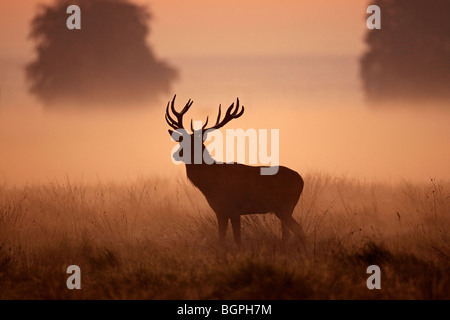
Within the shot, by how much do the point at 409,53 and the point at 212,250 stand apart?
66.4 ft

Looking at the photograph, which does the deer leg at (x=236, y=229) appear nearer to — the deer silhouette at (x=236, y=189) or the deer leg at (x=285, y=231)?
the deer silhouette at (x=236, y=189)

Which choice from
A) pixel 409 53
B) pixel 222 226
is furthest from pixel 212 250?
pixel 409 53

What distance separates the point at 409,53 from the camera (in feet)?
91.5

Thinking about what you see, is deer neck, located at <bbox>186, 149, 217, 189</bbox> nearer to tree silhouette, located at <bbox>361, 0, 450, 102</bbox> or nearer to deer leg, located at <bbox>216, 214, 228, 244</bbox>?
deer leg, located at <bbox>216, 214, 228, 244</bbox>

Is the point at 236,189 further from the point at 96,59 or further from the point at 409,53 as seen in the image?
the point at 96,59

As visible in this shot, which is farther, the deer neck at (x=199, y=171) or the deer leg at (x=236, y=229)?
the deer neck at (x=199, y=171)

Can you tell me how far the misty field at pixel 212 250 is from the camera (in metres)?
7.58

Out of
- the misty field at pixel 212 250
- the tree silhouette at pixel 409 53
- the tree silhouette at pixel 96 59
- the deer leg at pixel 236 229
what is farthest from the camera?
the tree silhouette at pixel 96 59

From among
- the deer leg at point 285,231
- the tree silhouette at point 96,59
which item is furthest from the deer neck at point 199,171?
the tree silhouette at point 96,59

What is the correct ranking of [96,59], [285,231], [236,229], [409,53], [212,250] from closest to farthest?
1. [212,250]
2. [236,229]
3. [285,231]
4. [409,53]
5. [96,59]

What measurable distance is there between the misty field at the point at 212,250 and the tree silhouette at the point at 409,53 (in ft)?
43.4

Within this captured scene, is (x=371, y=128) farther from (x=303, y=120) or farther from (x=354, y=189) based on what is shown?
(x=354, y=189)

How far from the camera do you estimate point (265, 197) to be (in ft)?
33.9

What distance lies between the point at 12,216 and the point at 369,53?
63.4 ft
